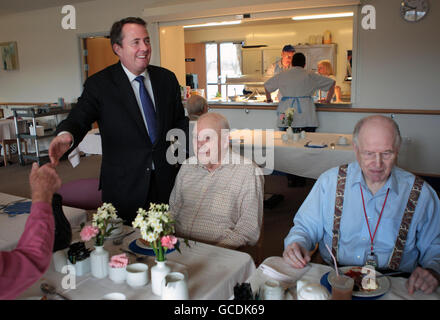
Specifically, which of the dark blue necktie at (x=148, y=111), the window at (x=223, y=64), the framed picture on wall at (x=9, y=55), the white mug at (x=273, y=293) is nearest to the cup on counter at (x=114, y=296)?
the white mug at (x=273, y=293)

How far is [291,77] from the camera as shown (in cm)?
544

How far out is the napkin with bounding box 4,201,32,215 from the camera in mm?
2256

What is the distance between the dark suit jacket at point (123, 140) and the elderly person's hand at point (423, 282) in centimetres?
155

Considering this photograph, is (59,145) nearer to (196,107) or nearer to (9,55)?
(196,107)

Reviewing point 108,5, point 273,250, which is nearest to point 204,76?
point 108,5

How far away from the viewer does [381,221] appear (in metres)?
1.71

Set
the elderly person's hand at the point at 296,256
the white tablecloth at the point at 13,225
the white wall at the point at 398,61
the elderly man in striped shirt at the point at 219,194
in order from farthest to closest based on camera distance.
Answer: the white wall at the point at 398,61 → the elderly man in striped shirt at the point at 219,194 → the white tablecloth at the point at 13,225 → the elderly person's hand at the point at 296,256

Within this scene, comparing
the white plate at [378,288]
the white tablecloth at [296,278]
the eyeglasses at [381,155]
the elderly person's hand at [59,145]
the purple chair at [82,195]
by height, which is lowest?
the purple chair at [82,195]

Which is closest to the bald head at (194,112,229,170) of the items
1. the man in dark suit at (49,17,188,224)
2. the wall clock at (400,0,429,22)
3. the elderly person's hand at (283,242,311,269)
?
the man in dark suit at (49,17,188,224)

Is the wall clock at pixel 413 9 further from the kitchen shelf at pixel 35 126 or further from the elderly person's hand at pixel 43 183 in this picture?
the kitchen shelf at pixel 35 126

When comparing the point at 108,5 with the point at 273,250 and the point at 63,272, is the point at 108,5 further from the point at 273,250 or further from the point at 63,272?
the point at 63,272

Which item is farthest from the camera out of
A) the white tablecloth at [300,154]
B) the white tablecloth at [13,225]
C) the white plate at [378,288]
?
the white tablecloth at [300,154]

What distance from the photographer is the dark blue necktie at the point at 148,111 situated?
2.48 meters

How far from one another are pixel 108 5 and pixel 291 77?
4106mm
